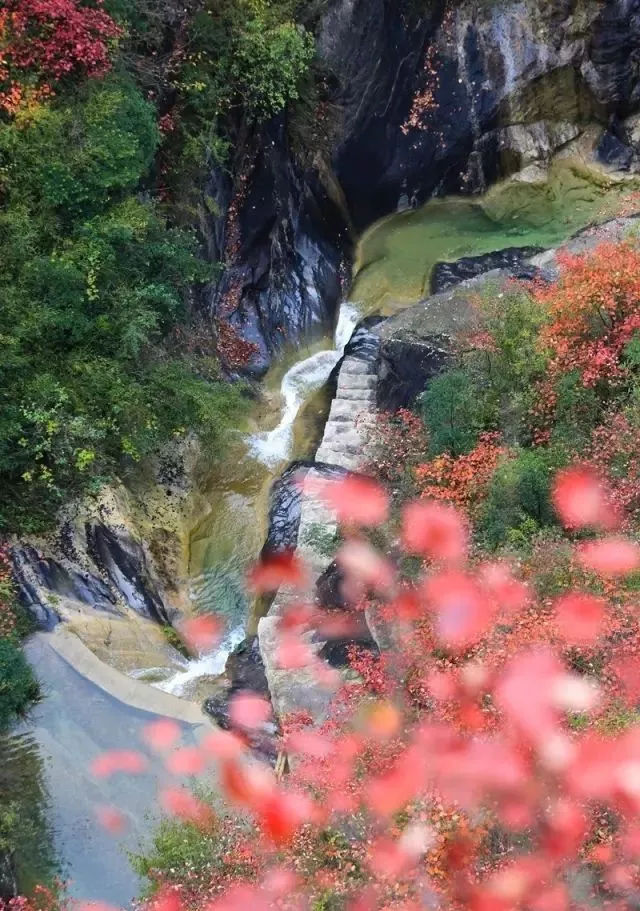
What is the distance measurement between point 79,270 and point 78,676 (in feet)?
20.3

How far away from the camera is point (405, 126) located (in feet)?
63.7

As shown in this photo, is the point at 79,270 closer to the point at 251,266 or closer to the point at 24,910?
the point at 251,266

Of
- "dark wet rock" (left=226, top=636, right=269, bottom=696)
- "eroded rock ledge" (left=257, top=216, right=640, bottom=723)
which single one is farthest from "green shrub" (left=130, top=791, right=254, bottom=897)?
"dark wet rock" (left=226, top=636, right=269, bottom=696)

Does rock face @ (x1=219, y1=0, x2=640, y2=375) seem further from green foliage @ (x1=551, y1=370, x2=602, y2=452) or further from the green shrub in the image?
the green shrub

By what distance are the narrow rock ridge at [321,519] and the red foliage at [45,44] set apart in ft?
25.0

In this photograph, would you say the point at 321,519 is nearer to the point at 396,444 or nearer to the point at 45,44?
the point at 396,444

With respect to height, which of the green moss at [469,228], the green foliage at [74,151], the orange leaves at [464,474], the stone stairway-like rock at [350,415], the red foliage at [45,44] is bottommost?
the orange leaves at [464,474]

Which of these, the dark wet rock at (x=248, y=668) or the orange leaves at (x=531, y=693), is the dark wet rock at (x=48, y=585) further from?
the orange leaves at (x=531, y=693)

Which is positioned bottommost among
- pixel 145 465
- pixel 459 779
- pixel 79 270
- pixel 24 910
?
pixel 459 779

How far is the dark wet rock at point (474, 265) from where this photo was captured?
18266mm

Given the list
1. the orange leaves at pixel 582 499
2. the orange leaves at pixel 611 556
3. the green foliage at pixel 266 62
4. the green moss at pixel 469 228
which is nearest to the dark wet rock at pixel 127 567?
the orange leaves at pixel 582 499

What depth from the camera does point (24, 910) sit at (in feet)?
27.2

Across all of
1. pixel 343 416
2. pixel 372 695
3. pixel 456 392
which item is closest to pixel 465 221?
pixel 343 416

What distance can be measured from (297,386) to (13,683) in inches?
354
